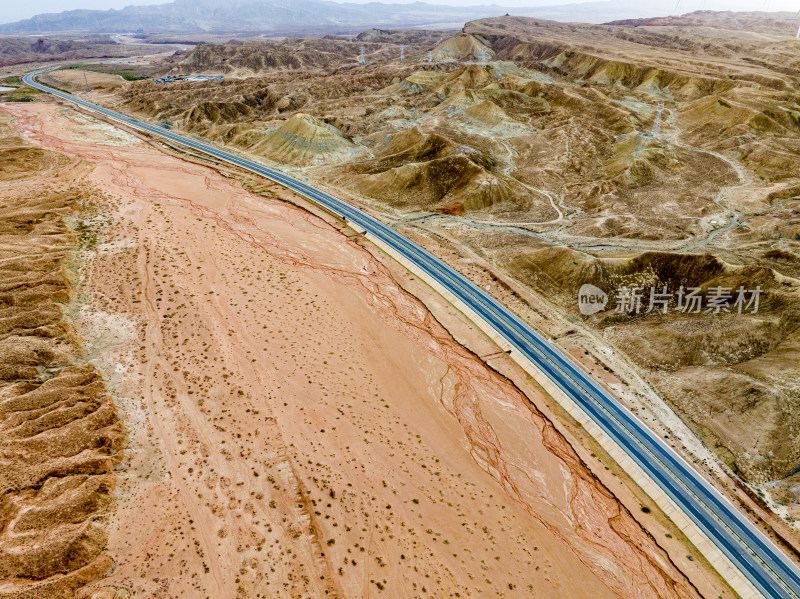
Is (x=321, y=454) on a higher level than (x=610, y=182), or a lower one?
lower

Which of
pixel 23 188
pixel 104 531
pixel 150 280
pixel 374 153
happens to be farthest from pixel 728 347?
pixel 23 188

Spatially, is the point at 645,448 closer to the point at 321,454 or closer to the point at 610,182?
the point at 321,454

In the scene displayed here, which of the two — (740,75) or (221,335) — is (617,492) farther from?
(740,75)

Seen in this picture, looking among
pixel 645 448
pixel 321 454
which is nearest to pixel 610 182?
pixel 645 448

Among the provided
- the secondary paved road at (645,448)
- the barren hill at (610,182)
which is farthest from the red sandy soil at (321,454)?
the barren hill at (610,182)

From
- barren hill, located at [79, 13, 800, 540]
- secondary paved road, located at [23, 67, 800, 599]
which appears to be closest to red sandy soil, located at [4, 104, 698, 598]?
secondary paved road, located at [23, 67, 800, 599]

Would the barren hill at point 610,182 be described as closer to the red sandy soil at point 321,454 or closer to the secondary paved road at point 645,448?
the secondary paved road at point 645,448
